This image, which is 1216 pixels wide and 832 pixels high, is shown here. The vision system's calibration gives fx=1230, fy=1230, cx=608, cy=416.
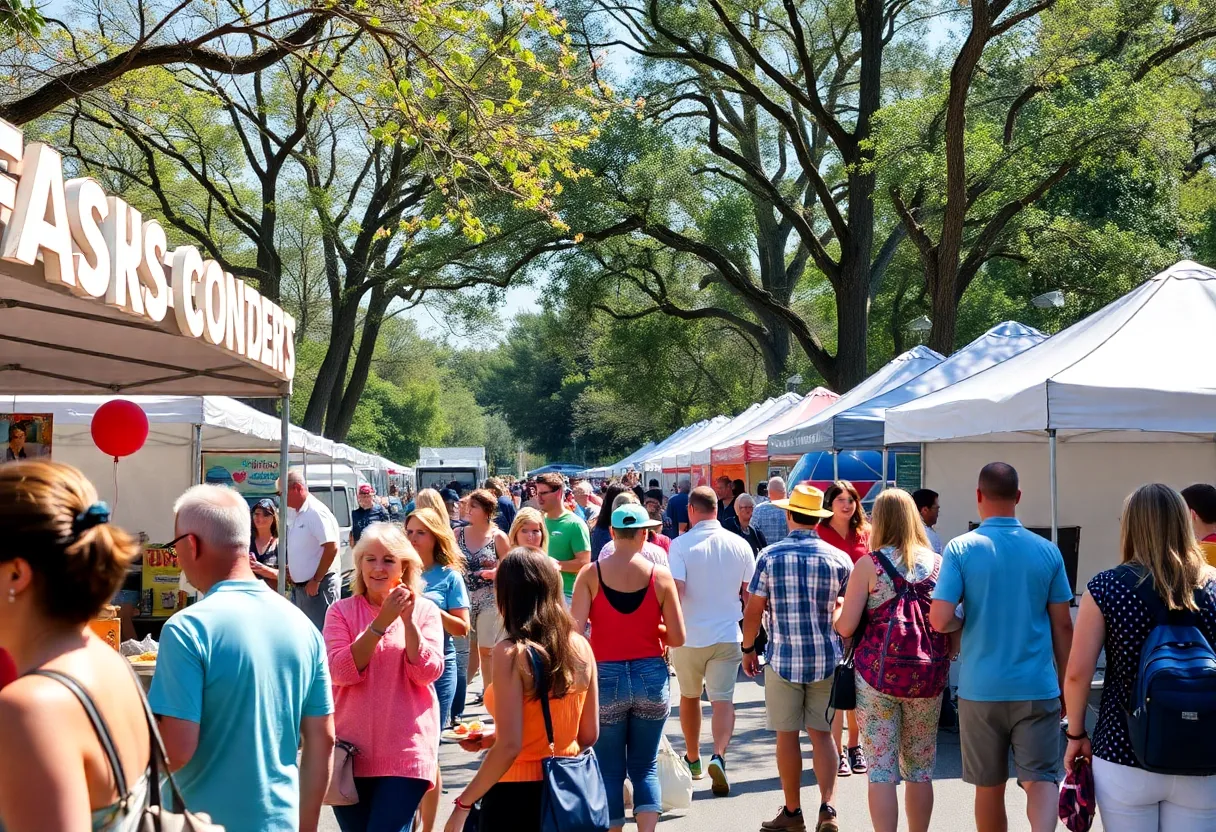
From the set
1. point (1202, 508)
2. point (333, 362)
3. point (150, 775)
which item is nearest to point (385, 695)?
point (150, 775)

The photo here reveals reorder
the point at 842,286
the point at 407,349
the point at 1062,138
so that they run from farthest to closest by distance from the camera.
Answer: the point at 407,349 → the point at 842,286 → the point at 1062,138

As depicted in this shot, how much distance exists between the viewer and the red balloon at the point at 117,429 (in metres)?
9.75

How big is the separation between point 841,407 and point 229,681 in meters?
11.9

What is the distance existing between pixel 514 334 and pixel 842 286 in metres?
69.2

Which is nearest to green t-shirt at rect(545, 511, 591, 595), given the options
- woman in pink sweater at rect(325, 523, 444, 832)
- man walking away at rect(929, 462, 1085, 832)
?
man walking away at rect(929, 462, 1085, 832)

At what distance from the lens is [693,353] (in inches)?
2098

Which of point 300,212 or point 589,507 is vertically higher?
point 300,212

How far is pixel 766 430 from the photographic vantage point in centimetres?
2067

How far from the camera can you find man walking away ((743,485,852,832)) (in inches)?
269

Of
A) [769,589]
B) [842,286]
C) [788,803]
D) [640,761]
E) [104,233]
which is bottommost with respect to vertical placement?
[788,803]

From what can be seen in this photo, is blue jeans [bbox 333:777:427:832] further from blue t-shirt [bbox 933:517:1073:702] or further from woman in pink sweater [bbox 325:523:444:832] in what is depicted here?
blue t-shirt [bbox 933:517:1073:702]

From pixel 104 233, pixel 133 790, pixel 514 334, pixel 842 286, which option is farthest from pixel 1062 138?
pixel 514 334

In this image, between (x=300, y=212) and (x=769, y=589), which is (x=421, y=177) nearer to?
(x=300, y=212)

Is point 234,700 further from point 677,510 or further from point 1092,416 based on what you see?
point 677,510
